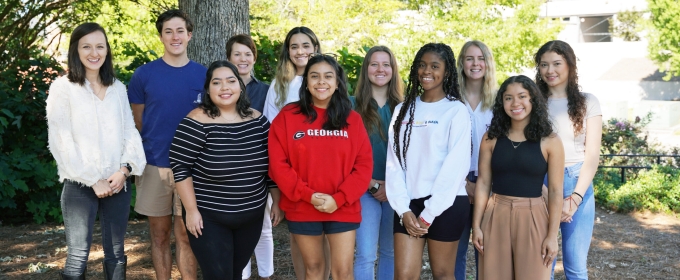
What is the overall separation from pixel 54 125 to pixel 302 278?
1.95 metres

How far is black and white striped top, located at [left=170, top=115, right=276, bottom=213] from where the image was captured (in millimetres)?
3480

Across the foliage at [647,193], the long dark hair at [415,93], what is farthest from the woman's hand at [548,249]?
the foliage at [647,193]

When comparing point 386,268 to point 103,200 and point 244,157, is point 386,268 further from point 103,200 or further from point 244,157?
point 103,200

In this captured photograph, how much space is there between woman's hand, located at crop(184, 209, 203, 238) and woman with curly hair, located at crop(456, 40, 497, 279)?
180 cm

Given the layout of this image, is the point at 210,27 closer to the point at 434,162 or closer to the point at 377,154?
the point at 377,154

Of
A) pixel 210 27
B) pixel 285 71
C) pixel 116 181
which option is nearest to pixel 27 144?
pixel 210 27

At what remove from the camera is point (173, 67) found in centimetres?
416

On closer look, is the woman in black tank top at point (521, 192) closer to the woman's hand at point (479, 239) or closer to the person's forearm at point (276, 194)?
the woman's hand at point (479, 239)

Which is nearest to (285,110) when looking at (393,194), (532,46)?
(393,194)

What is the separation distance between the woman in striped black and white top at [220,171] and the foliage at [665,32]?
28133 millimetres

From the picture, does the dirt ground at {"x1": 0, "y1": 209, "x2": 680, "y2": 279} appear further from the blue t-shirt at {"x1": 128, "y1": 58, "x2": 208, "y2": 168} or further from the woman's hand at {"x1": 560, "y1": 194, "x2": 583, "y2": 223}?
the woman's hand at {"x1": 560, "y1": 194, "x2": 583, "y2": 223}

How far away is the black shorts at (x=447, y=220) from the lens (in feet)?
12.0

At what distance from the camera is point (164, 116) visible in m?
4.04

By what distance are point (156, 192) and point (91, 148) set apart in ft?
1.98
